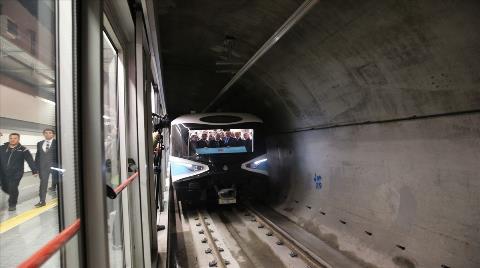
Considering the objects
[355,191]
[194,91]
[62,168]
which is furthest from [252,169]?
[62,168]

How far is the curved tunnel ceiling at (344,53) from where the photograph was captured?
3.69m

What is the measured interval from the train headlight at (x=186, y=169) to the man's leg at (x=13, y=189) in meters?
7.55

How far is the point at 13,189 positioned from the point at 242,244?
5792 millimetres

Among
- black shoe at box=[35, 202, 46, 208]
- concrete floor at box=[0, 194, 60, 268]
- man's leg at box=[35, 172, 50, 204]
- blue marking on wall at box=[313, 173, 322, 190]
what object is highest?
man's leg at box=[35, 172, 50, 204]

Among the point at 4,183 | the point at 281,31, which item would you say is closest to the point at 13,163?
the point at 4,183

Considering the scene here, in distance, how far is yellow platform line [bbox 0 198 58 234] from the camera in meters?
1.19

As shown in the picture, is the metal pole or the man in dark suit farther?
the metal pole

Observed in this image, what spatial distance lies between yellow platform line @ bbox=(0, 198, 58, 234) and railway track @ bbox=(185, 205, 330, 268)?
435cm

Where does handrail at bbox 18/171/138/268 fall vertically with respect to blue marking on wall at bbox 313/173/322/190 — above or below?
above

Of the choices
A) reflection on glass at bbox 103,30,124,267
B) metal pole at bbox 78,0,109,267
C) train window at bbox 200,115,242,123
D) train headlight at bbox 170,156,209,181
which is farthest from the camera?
train window at bbox 200,115,242,123

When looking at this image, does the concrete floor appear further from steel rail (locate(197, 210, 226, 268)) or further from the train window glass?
the train window glass

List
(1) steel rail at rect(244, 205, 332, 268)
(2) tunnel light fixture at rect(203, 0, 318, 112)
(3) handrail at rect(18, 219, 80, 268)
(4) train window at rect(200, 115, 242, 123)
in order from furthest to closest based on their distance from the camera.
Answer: (4) train window at rect(200, 115, 242, 123) → (1) steel rail at rect(244, 205, 332, 268) → (2) tunnel light fixture at rect(203, 0, 318, 112) → (3) handrail at rect(18, 219, 80, 268)

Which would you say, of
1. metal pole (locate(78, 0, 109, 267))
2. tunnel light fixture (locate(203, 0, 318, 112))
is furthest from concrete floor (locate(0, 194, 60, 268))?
tunnel light fixture (locate(203, 0, 318, 112))

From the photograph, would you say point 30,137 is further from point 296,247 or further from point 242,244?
point 242,244
